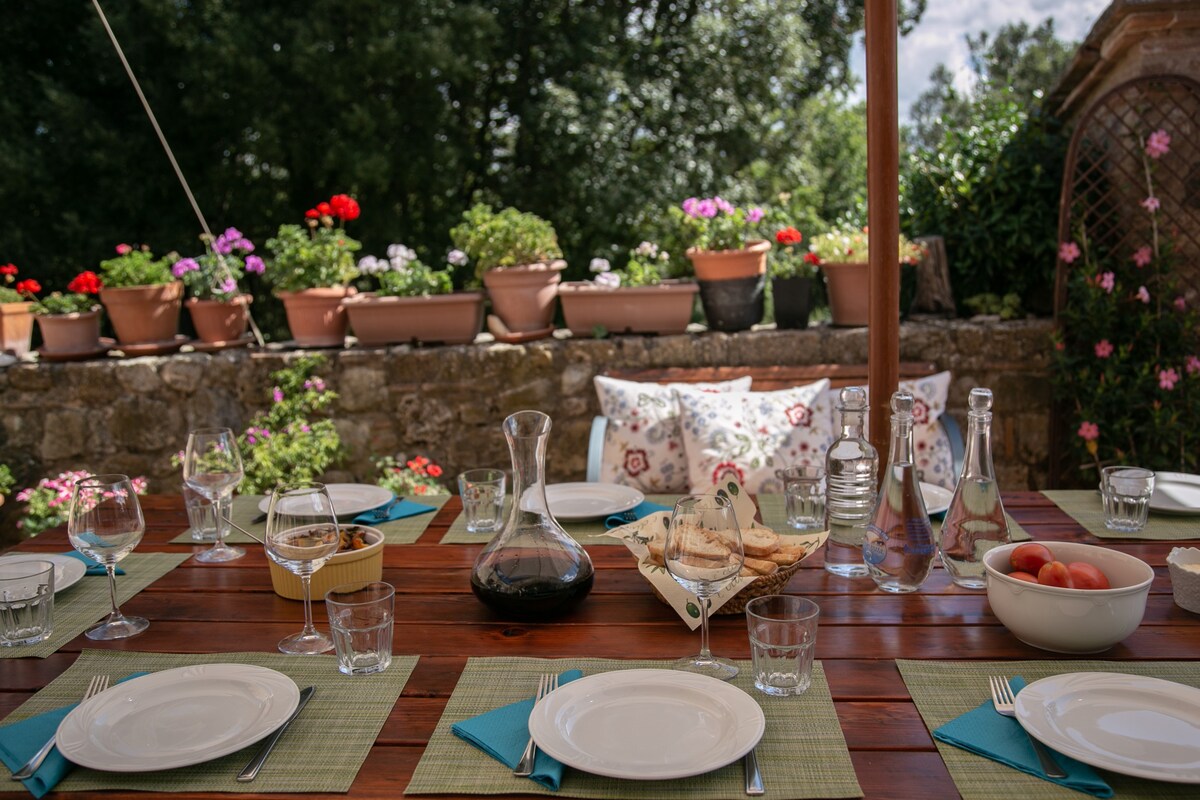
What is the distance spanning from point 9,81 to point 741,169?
16.0 ft

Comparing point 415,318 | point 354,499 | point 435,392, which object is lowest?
point 354,499

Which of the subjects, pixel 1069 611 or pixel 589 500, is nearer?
pixel 1069 611

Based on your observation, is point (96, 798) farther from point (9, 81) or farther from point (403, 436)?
point (9, 81)

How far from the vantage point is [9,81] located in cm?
601

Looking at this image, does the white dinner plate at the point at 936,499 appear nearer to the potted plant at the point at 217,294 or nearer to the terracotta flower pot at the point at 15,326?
the potted plant at the point at 217,294

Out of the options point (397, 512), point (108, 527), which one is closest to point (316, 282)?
point (397, 512)

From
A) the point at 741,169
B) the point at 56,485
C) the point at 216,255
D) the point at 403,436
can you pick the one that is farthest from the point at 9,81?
the point at 741,169

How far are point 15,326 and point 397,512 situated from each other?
252 centimetres

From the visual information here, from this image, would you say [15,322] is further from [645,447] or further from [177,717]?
[177,717]

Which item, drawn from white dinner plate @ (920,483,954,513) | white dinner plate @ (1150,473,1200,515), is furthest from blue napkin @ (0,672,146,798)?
white dinner plate @ (1150,473,1200,515)

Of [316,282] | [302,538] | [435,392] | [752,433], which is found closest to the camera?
[302,538]

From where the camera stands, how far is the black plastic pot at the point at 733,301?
11.3 feet

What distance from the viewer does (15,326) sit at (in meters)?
3.68

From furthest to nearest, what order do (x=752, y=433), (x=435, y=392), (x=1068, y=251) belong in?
(x=435, y=392)
(x=1068, y=251)
(x=752, y=433)
